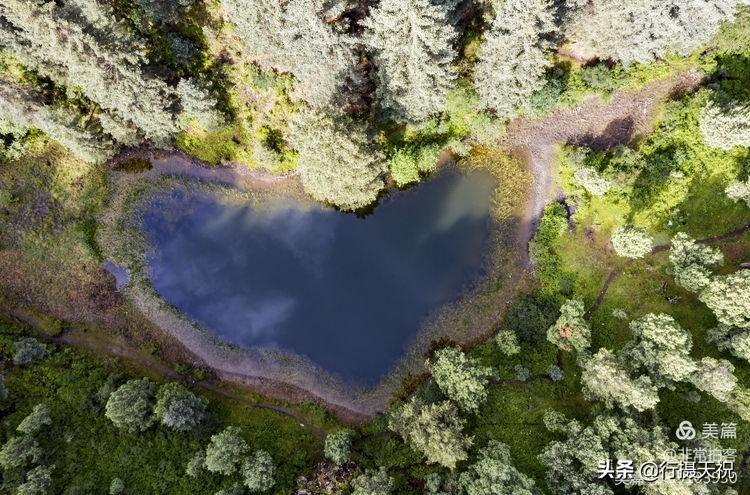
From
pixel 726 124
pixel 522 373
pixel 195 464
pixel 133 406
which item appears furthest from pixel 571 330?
pixel 133 406

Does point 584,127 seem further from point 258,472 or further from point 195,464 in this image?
point 195,464

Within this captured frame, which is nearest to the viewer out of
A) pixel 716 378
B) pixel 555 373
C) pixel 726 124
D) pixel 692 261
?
pixel 716 378

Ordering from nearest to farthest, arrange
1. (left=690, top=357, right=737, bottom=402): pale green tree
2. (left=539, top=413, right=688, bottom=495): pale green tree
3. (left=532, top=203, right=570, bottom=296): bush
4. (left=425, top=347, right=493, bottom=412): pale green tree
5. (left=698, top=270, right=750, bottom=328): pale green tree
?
(left=539, top=413, right=688, bottom=495): pale green tree, (left=690, top=357, right=737, bottom=402): pale green tree, (left=698, top=270, right=750, bottom=328): pale green tree, (left=425, top=347, right=493, bottom=412): pale green tree, (left=532, top=203, right=570, bottom=296): bush

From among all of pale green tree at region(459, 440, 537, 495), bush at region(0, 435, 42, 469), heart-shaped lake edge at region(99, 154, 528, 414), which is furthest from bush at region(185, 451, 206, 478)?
pale green tree at region(459, 440, 537, 495)

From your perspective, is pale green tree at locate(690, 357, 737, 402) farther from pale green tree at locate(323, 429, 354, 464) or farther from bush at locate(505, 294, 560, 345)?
pale green tree at locate(323, 429, 354, 464)

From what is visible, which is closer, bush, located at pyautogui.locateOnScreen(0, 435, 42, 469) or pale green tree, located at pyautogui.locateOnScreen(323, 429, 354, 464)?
bush, located at pyautogui.locateOnScreen(0, 435, 42, 469)

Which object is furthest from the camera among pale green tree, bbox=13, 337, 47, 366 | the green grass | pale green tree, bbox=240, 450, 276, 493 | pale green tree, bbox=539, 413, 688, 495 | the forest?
pale green tree, bbox=13, 337, 47, 366

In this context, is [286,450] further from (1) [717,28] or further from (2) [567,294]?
(1) [717,28]

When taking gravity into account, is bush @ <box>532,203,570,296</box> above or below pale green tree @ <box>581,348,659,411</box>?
above
